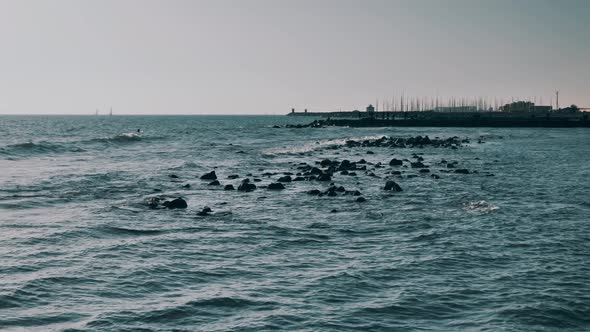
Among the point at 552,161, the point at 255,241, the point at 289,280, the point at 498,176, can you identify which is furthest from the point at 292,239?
the point at 552,161

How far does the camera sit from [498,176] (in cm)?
3659

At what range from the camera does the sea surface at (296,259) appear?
11.3 m

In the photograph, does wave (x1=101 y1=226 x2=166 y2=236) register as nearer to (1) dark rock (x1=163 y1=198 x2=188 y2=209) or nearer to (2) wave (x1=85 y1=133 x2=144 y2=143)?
(1) dark rock (x1=163 y1=198 x2=188 y2=209)

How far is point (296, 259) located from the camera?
15.6m

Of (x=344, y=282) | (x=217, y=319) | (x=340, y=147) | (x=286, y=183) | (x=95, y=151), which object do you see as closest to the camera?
(x=217, y=319)

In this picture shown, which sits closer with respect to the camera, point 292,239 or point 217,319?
point 217,319

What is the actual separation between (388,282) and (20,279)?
8.04 m

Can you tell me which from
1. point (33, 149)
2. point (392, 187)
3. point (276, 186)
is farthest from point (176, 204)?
point (33, 149)

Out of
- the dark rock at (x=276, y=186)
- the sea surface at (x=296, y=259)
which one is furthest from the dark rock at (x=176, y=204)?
the dark rock at (x=276, y=186)

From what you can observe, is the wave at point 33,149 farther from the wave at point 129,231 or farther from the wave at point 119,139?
the wave at point 129,231

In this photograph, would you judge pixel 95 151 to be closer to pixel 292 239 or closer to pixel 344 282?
pixel 292 239

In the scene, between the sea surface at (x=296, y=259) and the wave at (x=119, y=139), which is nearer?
the sea surface at (x=296, y=259)

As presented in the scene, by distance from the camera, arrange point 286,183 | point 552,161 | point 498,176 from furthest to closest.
A: 1. point 552,161
2. point 498,176
3. point 286,183

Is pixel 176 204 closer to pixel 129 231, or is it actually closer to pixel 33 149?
pixel 129 231
